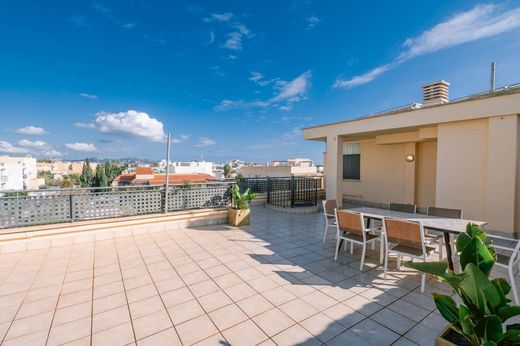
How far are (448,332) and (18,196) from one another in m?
6.45

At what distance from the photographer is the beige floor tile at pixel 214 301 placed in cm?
238

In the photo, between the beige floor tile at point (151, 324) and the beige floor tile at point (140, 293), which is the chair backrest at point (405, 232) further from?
the beige floor tile at point (140, 293)

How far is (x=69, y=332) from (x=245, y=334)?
5.30ft

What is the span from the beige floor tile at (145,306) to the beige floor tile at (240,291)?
0.77 m

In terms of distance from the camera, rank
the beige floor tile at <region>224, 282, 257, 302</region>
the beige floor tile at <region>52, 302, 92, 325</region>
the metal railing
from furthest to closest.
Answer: the metal railing, the beige floor tile at <region>224, 282, 257, 302</region>, the beige floor tile at <region>52, 302, 92, 325</region>

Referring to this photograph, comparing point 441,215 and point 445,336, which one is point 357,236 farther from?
point 445,336

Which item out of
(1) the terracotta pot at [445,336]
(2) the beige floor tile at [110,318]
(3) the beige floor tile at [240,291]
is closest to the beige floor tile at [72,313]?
(2) the beige floor tile at [110,318]

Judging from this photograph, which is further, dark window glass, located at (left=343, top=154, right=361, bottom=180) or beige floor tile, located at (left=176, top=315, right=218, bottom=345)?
dark window glass, located at (left=343, top=154, right=361, bottom=180)

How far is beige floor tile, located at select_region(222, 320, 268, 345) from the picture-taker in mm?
1883

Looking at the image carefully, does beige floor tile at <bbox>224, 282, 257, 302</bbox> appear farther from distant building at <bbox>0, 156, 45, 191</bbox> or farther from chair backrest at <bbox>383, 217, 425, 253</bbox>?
distant building at <bbox>0, 156, 45, 191</bbox>

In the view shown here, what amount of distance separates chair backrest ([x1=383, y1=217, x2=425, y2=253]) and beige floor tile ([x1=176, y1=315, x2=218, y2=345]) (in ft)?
8.45

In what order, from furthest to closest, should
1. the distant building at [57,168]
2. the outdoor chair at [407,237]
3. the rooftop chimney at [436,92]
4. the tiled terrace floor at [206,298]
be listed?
the distant building at [57,168], the rooftop chimney at [436,92], the outdoor chair at [407,237], the tiled terrace floor at [206,298]

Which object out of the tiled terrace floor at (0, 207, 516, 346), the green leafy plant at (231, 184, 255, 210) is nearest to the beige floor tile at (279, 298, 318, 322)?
the tiled terrace floor at (0, 207, 516, 346)

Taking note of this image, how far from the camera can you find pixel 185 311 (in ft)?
7.57
